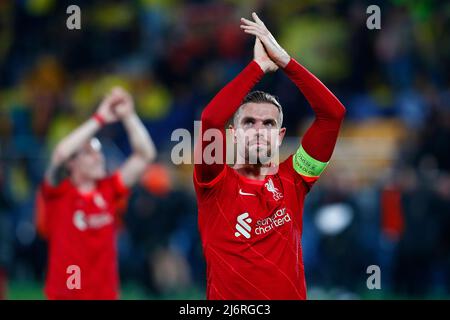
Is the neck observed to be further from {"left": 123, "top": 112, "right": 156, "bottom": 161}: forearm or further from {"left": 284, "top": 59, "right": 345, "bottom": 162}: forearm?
{"left": 284, "top": 59, "right": 345, "bottom": 162}: forearm

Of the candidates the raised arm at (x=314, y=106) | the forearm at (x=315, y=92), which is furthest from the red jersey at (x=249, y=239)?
the forearm at (x=315, y=92)

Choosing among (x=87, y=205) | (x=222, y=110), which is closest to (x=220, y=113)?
(x=222, y=110)

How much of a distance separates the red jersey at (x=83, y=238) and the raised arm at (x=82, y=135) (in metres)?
0.20

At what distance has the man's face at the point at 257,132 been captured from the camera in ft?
19.6

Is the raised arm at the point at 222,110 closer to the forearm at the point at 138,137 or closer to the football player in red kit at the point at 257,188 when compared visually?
the football player in red kit at the point at 257,188

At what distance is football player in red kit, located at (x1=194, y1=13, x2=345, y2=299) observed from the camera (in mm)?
5891

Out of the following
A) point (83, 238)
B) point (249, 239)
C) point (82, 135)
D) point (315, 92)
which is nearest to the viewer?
point (249, 239)

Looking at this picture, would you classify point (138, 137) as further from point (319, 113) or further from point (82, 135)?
point (319, 113)

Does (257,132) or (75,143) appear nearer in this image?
(257,132)

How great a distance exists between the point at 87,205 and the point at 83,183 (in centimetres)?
30

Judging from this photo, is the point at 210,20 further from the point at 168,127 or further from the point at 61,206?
the point at 61,206

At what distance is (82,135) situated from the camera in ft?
29.7
